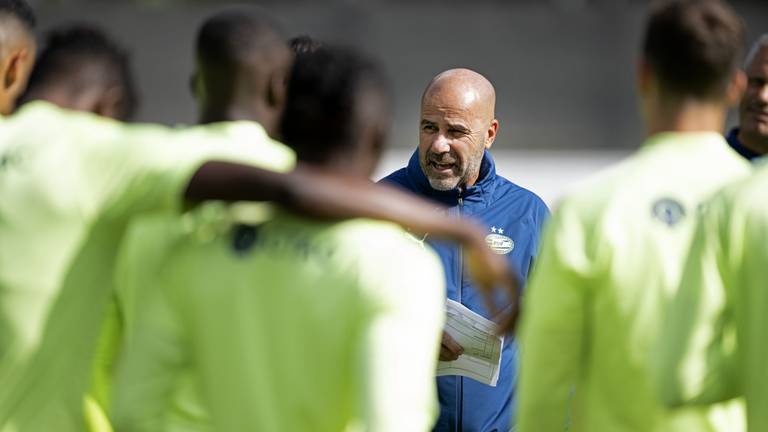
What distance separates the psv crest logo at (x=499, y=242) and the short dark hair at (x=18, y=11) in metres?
2.31

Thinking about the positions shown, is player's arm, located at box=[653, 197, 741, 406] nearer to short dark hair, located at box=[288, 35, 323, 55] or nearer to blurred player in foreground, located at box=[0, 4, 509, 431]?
blurred player in foreground, located at box=[0, 4, 509, 431]

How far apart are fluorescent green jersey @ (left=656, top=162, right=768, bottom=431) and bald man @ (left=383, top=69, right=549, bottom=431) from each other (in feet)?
6.99

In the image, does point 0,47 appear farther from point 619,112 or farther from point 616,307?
point 619,112

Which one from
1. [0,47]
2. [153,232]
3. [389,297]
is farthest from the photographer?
[0,47]

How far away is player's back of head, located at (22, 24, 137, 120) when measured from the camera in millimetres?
4062

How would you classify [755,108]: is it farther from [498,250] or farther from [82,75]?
[82,75]

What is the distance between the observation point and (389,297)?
132 inches

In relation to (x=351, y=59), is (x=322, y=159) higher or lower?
lower

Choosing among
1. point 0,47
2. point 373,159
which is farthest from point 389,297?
point 0,47

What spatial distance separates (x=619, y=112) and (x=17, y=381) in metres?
15.0

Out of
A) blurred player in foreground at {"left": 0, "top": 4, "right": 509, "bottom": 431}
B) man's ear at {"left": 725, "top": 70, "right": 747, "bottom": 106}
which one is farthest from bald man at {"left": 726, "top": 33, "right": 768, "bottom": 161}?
blurred player in foreground at {"left": 0, "top": 4, "right": 509, "bottom": 431}

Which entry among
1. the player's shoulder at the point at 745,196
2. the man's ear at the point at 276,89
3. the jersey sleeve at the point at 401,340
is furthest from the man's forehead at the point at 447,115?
the jersey sleeve at the point at 401,340

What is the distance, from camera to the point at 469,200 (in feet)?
20.7

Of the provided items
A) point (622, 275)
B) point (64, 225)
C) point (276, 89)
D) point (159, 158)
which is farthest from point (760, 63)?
point (64, 225)
